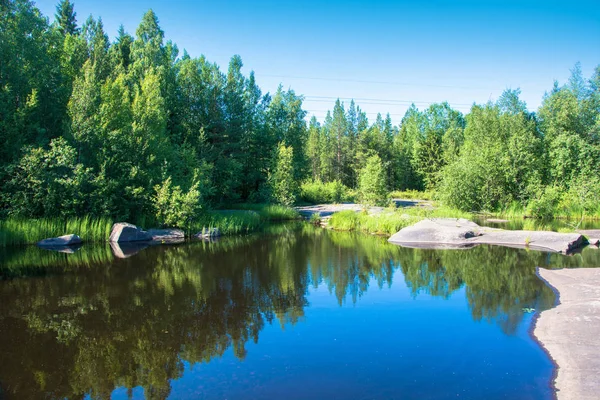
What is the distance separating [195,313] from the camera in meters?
11.1

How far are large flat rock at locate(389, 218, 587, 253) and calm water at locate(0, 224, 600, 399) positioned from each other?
218 cm

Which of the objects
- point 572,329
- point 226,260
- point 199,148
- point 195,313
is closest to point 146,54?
point 199,148

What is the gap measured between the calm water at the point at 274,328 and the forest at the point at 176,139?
659 centimetres

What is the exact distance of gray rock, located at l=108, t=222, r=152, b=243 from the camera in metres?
22.6

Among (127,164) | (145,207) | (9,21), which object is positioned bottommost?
(145,207)

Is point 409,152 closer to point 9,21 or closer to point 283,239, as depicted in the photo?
point 283,239

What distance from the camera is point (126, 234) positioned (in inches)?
899

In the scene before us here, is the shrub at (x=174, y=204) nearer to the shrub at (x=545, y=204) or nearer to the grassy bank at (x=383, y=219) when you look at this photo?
the grassy bank at (x=383, y=219)

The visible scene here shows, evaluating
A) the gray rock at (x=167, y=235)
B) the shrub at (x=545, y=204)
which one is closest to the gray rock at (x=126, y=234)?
the gray rock at (x=167, y=235)

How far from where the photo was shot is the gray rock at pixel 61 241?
2117 cm

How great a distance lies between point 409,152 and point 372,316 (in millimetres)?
58158

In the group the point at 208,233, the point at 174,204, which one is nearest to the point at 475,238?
the point at 208,233

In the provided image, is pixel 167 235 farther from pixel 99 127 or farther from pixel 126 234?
pixel 99 127

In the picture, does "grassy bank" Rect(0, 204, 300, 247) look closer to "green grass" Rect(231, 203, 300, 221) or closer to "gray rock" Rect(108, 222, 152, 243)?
"gray rock" Rect(108, 222, 152, 243)
